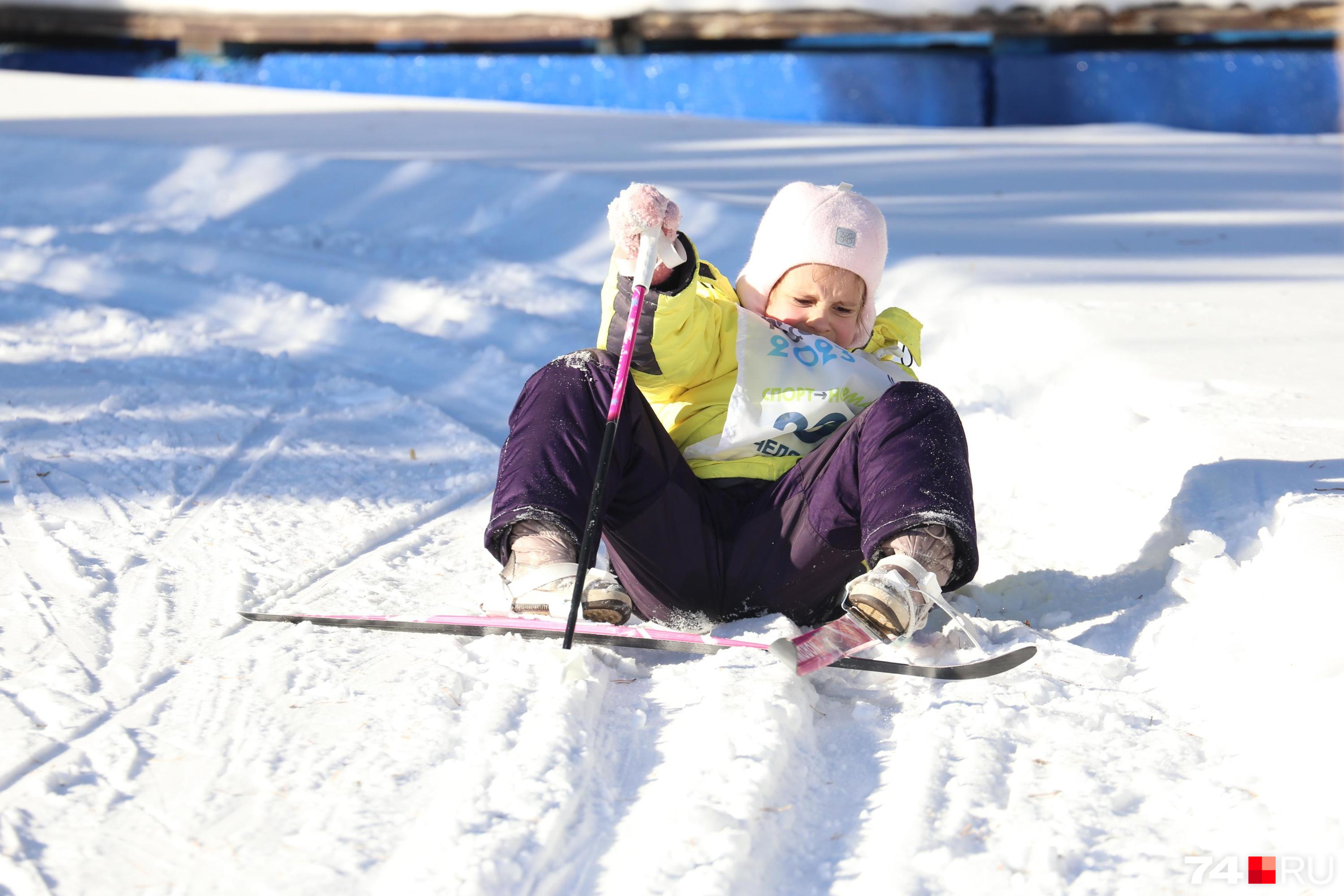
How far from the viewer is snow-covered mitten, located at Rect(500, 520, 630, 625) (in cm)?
209

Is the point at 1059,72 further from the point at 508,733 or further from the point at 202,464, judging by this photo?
the point at 508,733

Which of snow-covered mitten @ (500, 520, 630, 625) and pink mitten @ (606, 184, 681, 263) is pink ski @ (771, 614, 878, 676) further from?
pink mitten @ (606, 184, 681, 263)

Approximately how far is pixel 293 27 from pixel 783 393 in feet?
28.5

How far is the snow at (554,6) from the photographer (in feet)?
28.3

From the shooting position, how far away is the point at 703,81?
9.13 meters

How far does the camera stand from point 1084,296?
3.94 m

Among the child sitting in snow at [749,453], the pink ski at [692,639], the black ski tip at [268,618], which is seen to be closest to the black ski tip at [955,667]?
the pink ski at [692,639]

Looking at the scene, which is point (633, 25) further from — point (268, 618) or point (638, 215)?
point (268, 618)

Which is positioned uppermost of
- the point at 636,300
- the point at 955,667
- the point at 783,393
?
the point at 636,300

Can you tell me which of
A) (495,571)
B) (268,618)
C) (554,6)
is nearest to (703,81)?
(554,6)

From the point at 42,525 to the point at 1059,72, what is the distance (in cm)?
772

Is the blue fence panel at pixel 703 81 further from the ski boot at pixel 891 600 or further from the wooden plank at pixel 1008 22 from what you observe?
the ski boot at pixel 891 600

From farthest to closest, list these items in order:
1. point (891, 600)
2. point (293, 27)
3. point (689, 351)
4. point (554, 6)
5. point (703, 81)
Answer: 1. point (293, 27)
2. point (554, 6)
3. point (703, 81)
4. point (689, 351)
5. point (891, 600)

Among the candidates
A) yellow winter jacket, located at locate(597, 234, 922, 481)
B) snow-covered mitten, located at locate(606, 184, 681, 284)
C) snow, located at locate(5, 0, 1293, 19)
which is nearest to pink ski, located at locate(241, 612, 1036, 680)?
yellow winter jacket, located at locate(597, 234, 922, 481)
